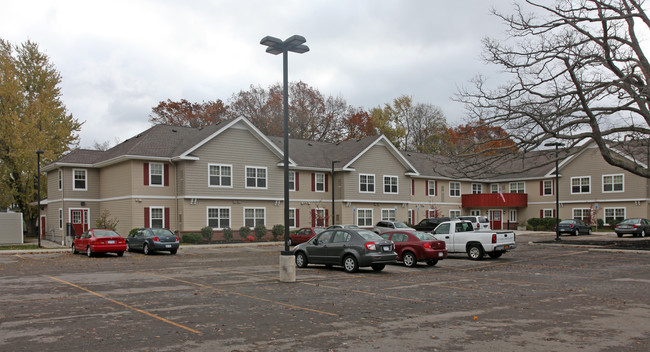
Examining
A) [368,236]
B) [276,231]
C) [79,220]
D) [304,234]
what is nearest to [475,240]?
[368,236]

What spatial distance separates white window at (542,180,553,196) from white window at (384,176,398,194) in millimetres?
18487

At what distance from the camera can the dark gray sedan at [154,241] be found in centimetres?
2802

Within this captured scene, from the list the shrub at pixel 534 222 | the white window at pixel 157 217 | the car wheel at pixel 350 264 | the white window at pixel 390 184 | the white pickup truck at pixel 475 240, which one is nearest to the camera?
the car wheel at pixel 350 264

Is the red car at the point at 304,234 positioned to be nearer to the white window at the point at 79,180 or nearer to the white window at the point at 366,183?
the white window at the point at 366,183

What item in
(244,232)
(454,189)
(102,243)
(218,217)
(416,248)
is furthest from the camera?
(454,189)

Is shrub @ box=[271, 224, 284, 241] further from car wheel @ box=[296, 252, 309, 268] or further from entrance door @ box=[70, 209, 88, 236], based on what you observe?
car wheel @ box=[296, 252, 309, 268]

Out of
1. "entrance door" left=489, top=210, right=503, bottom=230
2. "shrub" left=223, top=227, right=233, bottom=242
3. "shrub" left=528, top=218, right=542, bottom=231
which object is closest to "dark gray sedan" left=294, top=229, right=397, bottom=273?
"shrub" left=223, top=227, right=233, bottom=242

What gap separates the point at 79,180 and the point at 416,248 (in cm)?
2880

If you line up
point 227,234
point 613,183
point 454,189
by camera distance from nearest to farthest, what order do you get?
point 227,234, point 613,183, point 454,189

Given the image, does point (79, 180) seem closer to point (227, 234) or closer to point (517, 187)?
point (227, 234)

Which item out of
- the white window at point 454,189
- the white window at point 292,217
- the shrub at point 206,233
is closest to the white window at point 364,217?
the white window at point 292,217

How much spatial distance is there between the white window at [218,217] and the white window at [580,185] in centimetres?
3604

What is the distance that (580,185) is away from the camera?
176 feet

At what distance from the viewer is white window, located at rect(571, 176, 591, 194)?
5297 cm
